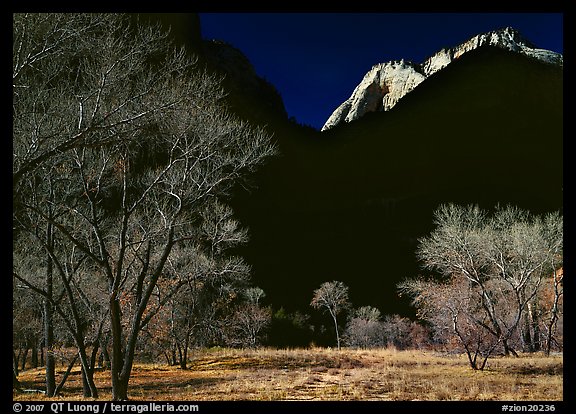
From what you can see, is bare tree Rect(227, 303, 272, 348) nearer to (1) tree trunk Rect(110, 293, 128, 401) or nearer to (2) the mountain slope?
(2) the mountain slope

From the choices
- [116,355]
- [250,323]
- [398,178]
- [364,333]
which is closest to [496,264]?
[116,355]

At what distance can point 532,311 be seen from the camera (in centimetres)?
3048

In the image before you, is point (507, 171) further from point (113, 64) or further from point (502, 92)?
point (113, 64)

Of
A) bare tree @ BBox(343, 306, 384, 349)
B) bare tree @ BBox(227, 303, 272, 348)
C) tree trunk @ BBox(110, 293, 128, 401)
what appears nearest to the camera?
tree trunk @ BBox(110, 293, 128, 401)

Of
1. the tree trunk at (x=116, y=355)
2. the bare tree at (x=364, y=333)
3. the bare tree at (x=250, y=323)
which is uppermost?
the tree trunk at (x=116, y=355)

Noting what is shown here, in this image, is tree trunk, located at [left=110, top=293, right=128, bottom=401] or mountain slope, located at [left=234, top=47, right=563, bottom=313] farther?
mountain slope, located at [left=234, top=47, right=563, bottom=313]

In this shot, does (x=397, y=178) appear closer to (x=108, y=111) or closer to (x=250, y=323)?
(x=250, y=323)

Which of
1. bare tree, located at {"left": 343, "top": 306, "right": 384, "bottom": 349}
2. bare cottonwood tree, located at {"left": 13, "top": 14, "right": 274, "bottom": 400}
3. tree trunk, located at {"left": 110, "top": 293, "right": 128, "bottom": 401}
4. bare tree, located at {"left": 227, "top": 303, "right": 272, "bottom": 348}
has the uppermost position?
bare cottonwood tree, located at {"left": 13, "top": 14, "right": 274, "bottom": 400}

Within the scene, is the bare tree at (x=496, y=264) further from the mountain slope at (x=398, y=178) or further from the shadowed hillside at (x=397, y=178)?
the mountain slope at (x=398, y=178)

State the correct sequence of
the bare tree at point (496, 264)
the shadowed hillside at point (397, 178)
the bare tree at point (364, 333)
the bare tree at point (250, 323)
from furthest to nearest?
1. the shadowed hillside at point (397, 178)
2. the bare tree at point (364, 333)
3. the bare tree at point (250, 323)
4. the bare tree at point (496, 264)

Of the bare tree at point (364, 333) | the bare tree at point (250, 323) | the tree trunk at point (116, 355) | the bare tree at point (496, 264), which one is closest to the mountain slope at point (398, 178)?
the bare tree at point (364, 333)

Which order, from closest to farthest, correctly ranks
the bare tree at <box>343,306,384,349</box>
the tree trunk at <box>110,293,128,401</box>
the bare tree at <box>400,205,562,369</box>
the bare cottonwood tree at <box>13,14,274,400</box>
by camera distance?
the bare cottonwood tree at <box>13,14,274,400</box> → the tree trunk at <box>110,293,128,401</box> → the bare tree at <box>400,205,562,369</box> → the bare tree at <box>343,306,384,349</box>

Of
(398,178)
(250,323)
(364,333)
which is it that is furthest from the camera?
(398,178)

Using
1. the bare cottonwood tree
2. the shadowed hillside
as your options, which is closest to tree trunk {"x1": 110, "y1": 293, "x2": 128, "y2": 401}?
the bare cottonwood tree
